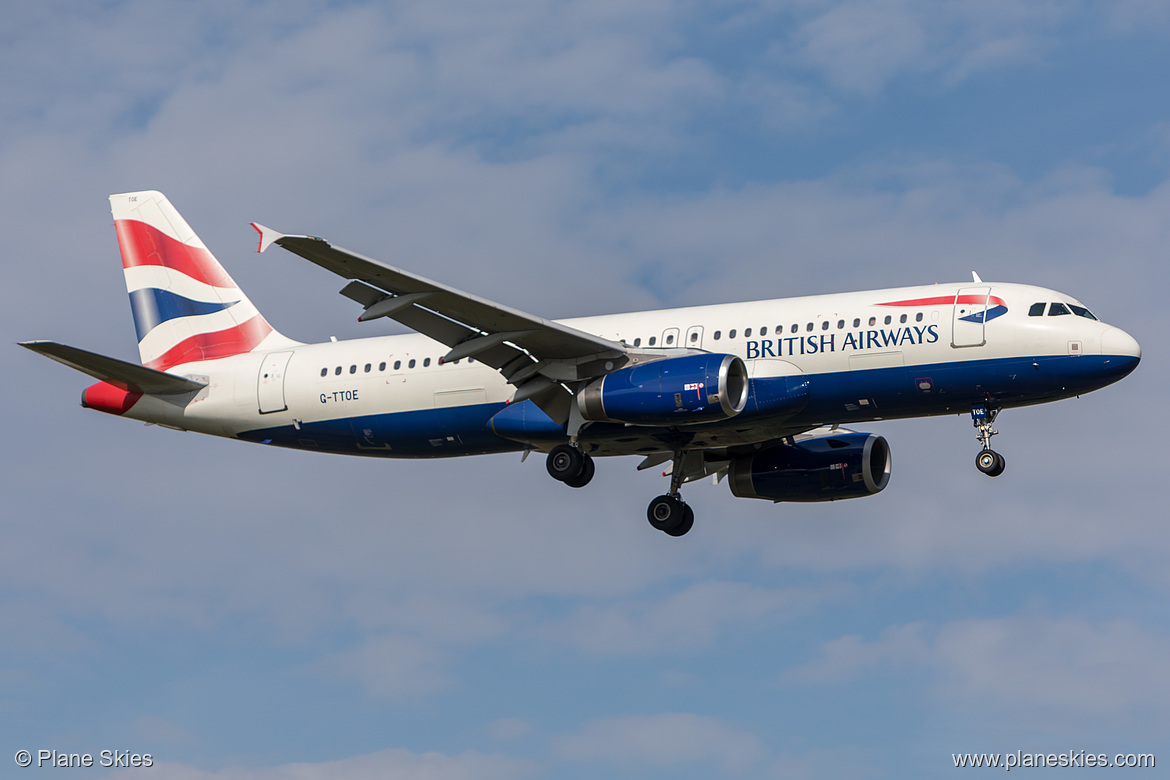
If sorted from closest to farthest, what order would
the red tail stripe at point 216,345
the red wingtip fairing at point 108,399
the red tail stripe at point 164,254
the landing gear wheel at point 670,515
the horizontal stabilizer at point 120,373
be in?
the horizontal stabilizer at point 120,373
the landing gear wheel at point 670,515
the red wingtip fairing at point 108,399
the red tail stripe at point 216,345
the red tail stripe at point 164,254

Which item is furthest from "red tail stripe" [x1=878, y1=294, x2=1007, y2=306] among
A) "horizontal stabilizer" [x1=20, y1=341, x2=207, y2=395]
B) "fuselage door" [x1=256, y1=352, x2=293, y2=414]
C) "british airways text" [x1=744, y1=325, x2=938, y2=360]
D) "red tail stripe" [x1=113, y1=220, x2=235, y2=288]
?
"red tail stripe" [x1=113, y1=220, x2=235, y2=288]

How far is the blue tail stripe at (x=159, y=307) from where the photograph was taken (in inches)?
1655

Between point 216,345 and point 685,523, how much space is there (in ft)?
46.6

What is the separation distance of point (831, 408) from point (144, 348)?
805 inches

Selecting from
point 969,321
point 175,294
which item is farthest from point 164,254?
point 969,321

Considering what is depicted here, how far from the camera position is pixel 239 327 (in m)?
41.5

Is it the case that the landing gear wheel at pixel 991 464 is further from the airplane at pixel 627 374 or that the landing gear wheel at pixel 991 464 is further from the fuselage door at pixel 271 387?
the fuselage door at pixel 271 387

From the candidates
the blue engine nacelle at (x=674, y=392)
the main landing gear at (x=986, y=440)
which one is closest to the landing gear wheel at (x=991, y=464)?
the main landing gear at (x=986, y=440)

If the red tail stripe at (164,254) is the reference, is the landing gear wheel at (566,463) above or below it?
below

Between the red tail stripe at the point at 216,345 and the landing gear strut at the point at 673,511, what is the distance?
1226cm

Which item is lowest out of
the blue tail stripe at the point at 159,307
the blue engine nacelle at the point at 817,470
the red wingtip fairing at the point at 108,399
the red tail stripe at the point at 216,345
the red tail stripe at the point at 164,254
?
the blue engine nacelle at the point at 817,470

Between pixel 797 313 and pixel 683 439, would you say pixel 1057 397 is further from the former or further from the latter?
pixel 683 439

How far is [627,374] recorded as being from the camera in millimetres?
33406

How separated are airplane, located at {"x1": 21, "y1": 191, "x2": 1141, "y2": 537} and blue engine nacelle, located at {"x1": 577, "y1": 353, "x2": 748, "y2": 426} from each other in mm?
39
